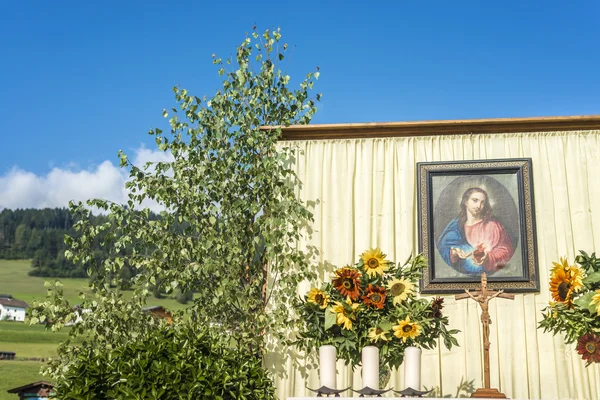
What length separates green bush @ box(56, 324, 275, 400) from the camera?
3.88m

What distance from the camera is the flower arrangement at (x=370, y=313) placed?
15.5 ft

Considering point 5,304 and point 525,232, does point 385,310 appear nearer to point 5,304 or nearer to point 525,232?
point 525,232

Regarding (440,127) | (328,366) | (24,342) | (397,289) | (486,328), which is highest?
(440,127)

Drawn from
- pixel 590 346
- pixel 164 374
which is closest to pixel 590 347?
pixel 590 346

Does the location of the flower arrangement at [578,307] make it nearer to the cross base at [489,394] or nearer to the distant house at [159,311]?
the cross base at [489,394]

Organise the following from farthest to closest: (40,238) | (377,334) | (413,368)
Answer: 1. (40,238)
2. (377,334)
3. (413,368)

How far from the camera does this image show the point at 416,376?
444cm

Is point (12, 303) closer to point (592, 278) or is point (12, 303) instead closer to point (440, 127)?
point (440, 127)

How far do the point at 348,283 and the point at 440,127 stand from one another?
1517mm

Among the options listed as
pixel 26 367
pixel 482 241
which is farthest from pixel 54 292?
pixel 26 367

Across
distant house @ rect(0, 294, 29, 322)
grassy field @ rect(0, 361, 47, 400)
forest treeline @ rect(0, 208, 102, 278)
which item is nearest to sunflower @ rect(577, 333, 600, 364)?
grassy field @ rect(0, 361, 47, 400)

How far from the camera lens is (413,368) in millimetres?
4453

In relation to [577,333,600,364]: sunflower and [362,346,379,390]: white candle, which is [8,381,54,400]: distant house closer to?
[362,346,379,390]: white candle

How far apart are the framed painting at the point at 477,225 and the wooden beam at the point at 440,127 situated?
10.1 inches
